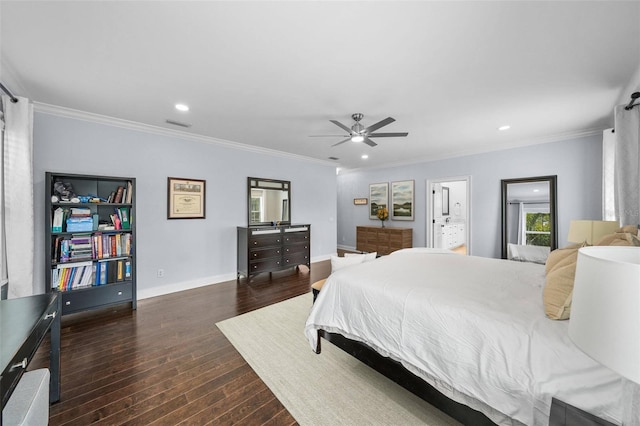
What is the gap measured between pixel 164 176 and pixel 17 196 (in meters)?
1.62

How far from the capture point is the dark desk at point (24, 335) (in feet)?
3.43

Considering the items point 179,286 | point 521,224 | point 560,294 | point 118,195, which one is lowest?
point 179,286

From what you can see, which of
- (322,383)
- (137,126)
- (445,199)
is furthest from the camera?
(445,199)

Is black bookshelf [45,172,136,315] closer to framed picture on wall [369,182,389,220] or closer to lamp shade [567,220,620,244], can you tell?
lamp shade [567,220,620,244]

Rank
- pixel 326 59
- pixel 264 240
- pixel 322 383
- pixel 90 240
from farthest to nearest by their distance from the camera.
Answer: pixel 264 240 → pixel 90 240 → pixel 326 59 → pixel 322 383

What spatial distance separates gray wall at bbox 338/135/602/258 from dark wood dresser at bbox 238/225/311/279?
2857 millimetres

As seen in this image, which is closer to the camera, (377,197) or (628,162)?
(628,162)

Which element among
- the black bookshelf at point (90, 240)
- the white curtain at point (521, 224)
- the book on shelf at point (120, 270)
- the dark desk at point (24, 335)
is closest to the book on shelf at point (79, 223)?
the black bookshelf at point (90, 240)

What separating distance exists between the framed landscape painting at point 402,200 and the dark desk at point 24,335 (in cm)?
635

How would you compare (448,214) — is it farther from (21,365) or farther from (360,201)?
(21,365)

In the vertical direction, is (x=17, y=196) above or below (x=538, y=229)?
above

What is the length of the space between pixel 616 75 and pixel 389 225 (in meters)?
4.94

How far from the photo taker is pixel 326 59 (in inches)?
82.4

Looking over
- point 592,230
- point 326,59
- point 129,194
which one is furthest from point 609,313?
point 129,194
